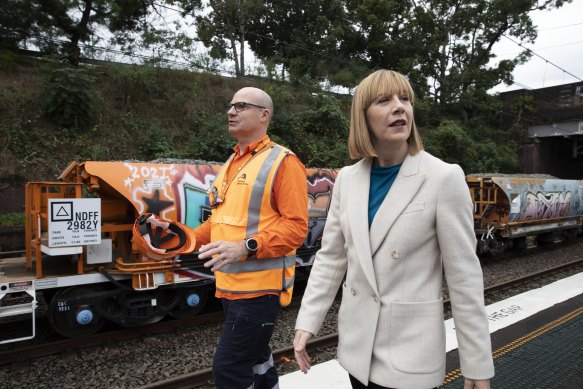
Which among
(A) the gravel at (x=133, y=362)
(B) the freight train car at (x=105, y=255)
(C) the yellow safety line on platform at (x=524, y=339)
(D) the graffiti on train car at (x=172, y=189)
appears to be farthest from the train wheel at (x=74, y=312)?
(C) the yellow safety line on platform at (x=524, y=339)

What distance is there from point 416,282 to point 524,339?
490cm

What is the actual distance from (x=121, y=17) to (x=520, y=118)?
28.3 meters

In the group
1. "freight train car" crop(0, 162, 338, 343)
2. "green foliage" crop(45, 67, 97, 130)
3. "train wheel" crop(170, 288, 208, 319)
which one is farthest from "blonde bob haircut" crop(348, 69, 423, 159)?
"green foliage" crop(45, 67, 97, 130)

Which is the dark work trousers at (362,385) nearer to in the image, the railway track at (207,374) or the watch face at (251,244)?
the watch face at (251,244)

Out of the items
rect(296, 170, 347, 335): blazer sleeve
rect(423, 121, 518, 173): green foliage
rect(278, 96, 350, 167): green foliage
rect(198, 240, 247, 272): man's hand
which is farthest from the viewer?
rect(423, 121, 518, 173): green foliage

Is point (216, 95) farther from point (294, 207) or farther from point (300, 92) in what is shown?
point (294, 207)

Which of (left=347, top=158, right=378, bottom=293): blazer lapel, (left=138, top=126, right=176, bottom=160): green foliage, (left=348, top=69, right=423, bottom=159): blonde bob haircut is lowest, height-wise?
(left=347, top=158, right=378, bottom=293): blazer lapel

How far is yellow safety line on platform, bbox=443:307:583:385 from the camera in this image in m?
4.31

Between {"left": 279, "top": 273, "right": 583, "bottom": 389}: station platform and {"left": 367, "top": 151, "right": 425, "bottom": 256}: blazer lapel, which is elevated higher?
{"left": 367, "top": 151, "right": 425, "bottom": 256}: blazer lapel

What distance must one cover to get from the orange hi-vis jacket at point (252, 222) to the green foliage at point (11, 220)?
10790mm

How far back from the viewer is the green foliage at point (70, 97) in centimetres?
1332

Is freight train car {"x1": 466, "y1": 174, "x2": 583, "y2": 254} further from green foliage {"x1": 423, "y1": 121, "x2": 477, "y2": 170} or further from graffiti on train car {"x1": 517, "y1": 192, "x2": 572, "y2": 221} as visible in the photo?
green foliage {"x1": 423, "y1": 121, "x2": 477, "y2": 170}

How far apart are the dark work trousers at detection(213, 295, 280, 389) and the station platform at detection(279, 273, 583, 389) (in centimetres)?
227

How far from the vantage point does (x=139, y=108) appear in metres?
16.9
